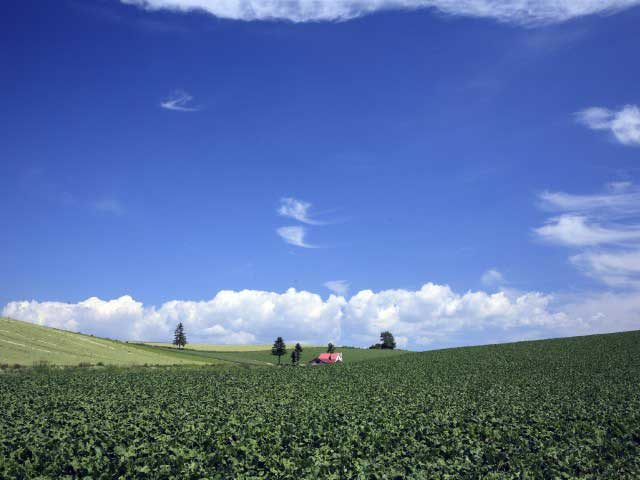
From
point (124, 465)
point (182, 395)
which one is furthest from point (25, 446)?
point (182, 395)

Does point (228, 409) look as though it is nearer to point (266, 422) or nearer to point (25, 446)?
point (266, 422)

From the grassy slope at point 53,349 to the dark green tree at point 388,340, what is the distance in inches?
3555

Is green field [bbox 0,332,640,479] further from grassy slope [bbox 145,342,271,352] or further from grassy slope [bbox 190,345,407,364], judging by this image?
grassy slope [bbox 145,342,271,352]

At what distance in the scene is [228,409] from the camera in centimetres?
2348

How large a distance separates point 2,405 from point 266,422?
14.4 m

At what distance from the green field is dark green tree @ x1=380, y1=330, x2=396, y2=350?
120m

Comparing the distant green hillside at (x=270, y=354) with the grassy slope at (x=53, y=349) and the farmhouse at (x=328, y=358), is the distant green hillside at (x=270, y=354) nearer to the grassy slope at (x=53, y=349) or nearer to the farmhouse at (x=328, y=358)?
the farmhouse at (x=328, y=358)

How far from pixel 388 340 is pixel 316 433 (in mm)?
140497

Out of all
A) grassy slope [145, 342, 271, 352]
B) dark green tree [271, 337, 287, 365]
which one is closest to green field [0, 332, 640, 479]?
dark green tree [271, 337, 287, 365]

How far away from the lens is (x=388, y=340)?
154 metres

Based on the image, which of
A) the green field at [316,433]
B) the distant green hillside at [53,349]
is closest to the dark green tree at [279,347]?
the distant green hillside at [53,349]

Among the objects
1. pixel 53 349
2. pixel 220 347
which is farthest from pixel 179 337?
pixel 53 349

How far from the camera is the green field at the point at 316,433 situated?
1327cm

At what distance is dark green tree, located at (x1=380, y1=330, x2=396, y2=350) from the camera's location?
502 ft
